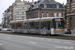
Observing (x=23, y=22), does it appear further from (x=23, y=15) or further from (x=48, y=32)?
(x=23, y=15)

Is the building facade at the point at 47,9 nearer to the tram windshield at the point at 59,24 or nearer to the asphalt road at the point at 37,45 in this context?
the tram windshield at the point at 59,24

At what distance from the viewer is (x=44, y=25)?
113 ft

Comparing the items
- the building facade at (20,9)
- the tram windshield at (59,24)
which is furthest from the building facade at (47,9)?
the tram windshield at (59,24)

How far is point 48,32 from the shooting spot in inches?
1302

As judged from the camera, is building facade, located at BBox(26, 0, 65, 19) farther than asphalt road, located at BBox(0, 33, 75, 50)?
Yes

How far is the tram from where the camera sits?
32.2m

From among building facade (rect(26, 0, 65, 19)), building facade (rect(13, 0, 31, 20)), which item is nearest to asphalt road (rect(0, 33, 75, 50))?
building facade (rect(26, 0, 65, 19))

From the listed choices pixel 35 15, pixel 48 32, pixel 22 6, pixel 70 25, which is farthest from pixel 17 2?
pixel 48 32

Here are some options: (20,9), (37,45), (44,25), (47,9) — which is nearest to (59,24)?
(44,25)

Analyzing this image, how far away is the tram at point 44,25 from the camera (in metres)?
32.2

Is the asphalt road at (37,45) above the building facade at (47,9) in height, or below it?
below

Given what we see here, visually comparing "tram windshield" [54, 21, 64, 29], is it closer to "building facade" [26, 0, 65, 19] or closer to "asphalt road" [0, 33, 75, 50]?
"asphalt road" [0, 33, 75, 50]

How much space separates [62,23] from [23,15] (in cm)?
7973

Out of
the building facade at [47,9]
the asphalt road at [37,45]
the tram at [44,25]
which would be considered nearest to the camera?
the asphalt road at [37,45]
